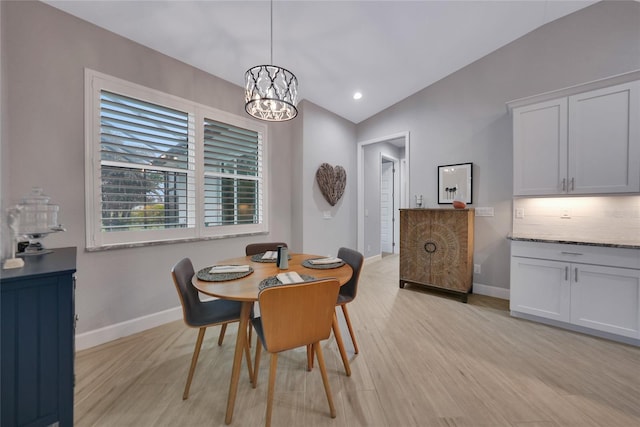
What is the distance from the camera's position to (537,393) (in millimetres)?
1562

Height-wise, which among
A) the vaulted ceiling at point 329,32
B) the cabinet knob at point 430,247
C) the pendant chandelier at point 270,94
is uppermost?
the vaulted ceiling at point 329,32

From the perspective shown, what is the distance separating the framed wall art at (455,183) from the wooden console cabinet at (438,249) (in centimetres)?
31

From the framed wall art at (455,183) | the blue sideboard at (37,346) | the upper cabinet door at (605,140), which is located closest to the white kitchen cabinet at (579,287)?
the upper cabinet door at (605,140)

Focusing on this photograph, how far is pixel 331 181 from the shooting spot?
3.99 m

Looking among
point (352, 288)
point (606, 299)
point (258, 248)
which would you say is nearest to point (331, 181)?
point (258, 248)

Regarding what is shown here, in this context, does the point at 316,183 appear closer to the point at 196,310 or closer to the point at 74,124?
the point at 196,310

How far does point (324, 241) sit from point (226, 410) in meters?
2.72

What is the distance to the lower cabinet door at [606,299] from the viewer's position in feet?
6.62

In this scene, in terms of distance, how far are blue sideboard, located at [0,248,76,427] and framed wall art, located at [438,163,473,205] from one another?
3.87 metres

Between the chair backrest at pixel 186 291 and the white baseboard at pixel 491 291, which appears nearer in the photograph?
the chair backrest at pixel 186 291

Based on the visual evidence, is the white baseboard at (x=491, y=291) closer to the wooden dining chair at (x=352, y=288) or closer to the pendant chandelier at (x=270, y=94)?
the wooden dining chair at (x=352, y=288)

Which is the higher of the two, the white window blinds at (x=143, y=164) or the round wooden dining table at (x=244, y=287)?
the white window blinds at (x=143, y=164)

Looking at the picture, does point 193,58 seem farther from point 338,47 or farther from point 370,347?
point 370,347

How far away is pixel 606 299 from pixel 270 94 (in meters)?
3.36
